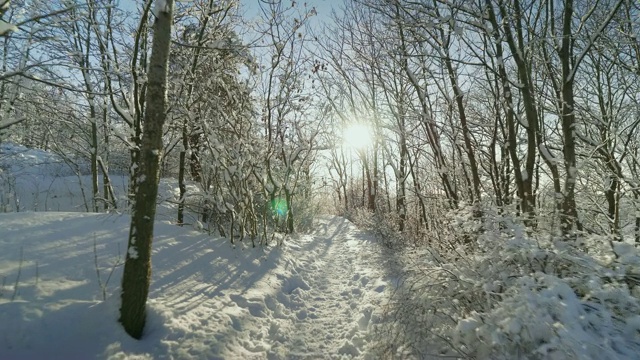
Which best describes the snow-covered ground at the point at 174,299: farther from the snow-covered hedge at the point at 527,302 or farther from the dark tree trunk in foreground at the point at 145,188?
the snow-covered hedge at the point at 527,302

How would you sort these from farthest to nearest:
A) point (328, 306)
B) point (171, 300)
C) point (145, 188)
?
point (328, 306)
point (171, 300)
point (145, 188)

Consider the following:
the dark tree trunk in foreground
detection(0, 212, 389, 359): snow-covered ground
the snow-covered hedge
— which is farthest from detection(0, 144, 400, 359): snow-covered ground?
the snow-covered hedge

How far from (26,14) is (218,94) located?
10.9 ft

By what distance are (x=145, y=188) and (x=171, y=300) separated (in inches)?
63.6

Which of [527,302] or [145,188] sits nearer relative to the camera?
[527,302]

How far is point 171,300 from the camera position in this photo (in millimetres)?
3771

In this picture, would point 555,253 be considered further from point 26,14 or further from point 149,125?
point 26,14

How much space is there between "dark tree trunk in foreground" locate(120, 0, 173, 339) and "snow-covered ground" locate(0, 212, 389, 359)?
0.63ft

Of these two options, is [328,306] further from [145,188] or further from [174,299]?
[145,188]

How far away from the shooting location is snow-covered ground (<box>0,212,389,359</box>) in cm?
259

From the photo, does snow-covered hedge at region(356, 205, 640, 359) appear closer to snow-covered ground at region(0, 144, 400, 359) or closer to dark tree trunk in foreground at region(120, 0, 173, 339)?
snow-covered ground at region(0, 144, 400, 359)

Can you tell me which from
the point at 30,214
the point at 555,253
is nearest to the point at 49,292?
the point at 30,214

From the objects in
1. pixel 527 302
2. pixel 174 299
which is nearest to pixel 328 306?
pixel 174 299

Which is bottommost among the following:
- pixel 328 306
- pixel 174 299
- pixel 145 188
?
pixel 328 306
